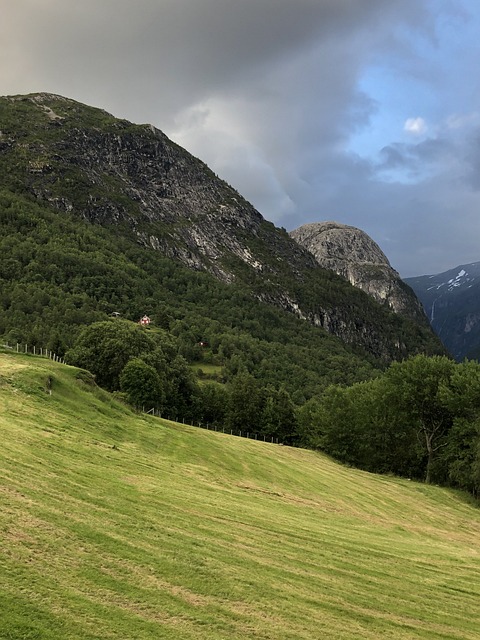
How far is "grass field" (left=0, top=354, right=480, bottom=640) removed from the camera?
1078cm

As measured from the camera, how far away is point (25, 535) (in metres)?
12.8

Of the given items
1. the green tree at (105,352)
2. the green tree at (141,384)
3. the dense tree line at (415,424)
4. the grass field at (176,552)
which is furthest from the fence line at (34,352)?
the dense tree line at (415,424)

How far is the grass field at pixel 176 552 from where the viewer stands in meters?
10.8

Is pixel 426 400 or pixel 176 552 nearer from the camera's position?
pixel 176 552

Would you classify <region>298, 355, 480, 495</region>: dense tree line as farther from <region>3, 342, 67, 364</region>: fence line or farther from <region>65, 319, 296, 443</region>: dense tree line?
<region>3, 342, 67, 364</region>: fence line

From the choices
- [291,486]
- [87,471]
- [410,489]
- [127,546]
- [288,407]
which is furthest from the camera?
[288,407]

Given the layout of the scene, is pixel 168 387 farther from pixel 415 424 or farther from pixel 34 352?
pixel 415 424

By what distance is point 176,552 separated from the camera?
1462 cm

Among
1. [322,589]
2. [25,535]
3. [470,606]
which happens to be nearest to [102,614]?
[25,535]

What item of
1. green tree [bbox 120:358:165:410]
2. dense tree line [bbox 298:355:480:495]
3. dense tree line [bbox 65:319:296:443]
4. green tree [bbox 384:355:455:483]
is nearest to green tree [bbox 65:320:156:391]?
dense tree line [bbox 65:319:296:443]

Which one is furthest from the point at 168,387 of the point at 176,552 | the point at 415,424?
the point at 176,552

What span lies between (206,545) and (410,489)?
4646cm

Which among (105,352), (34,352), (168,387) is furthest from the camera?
(168,387)

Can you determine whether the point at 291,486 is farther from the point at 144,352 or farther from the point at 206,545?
the point at 144,352
